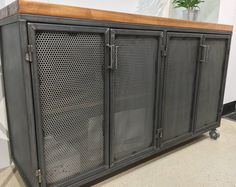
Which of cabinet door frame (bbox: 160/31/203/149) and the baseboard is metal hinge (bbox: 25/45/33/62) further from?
the baseboard

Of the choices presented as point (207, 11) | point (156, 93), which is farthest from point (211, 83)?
point (207, 11)

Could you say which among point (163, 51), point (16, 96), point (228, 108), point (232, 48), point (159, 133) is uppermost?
point (163, 51)

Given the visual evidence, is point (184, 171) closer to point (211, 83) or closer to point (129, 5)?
point (211, 83)

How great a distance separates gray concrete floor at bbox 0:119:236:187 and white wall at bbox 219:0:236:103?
109 cm

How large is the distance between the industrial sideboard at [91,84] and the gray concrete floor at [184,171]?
0.52 feet

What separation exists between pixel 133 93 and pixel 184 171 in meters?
0.77

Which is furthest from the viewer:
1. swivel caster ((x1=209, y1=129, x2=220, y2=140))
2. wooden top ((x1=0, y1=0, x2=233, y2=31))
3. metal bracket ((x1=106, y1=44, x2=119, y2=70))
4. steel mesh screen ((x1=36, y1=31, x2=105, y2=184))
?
swivel caster ((x1=209, y1=129, x2=220, y2=140))

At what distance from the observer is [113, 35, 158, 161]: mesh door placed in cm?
123

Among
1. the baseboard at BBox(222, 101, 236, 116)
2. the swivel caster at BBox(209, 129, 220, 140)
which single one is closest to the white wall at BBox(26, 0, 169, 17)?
the swivel caster at BBox(209, 129, 220, 140)

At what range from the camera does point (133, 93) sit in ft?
4.33

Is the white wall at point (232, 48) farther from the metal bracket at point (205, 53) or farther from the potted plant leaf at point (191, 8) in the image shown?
the metal bracket at point (205, 53)

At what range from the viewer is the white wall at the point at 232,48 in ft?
7.68

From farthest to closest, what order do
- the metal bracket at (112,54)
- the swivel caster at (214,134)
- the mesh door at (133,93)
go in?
the swivel caster at (214,134) < the mesh door at (133,93) < the metal bracket at (112,54)

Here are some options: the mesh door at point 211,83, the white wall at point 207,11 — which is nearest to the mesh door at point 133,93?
the mesh door at point 211,83
